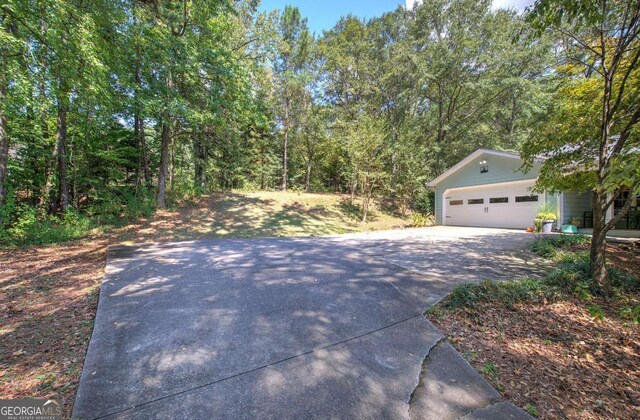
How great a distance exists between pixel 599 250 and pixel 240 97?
36.7 feet

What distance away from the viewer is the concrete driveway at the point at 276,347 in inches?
70.1

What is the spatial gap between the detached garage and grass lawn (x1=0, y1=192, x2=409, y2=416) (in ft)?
21.5

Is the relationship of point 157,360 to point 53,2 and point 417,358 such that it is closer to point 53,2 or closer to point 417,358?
point 417,358

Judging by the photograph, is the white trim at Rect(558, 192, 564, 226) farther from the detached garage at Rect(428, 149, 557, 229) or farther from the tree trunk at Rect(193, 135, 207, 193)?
the tree trunk at Rect(193, 135, 207, 193)

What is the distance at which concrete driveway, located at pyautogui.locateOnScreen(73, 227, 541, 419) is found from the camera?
178 cm

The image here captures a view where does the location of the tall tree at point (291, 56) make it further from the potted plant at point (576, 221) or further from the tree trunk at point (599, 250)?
the tree trunk at point (599, 250)

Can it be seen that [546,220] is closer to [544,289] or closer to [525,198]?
[525,198]

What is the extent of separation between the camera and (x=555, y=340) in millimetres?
2779

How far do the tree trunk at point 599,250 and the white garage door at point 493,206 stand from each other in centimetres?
672

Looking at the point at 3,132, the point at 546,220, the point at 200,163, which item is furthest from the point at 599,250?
the point at 200,163

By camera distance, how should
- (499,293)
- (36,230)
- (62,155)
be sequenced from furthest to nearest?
(62,155) < (36,230) < (499,293)

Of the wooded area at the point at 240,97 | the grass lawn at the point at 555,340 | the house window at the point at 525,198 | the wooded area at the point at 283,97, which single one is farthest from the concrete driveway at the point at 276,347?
the house window at the point at 525,198

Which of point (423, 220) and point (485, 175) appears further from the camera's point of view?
point (423, 220)

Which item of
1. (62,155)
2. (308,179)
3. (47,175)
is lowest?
(47,175)
